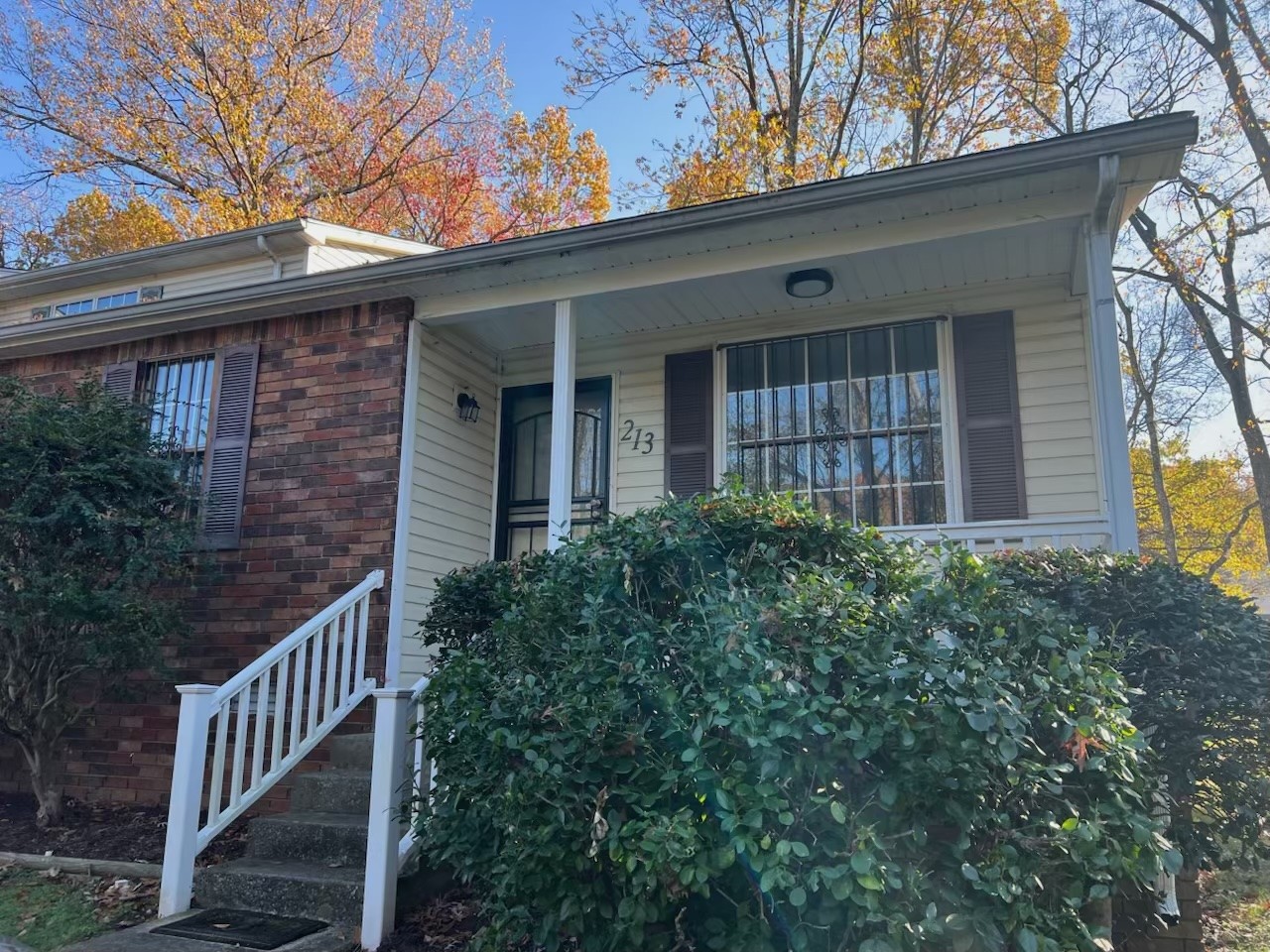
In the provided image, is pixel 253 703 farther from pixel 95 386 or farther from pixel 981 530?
pixel 981 530

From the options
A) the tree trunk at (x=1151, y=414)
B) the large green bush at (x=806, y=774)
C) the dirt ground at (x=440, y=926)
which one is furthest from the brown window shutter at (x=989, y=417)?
the tree trunk at (x=1151, y=414)

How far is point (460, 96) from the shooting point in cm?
1809

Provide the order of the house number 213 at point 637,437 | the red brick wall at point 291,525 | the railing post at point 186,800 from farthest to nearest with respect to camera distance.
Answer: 1. the house number 213 at point 637,437
2. the red brick wall at point 291,525
3. the railing post at point 186,800

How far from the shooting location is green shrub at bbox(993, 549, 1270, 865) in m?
3.01

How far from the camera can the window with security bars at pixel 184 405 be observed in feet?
20.7

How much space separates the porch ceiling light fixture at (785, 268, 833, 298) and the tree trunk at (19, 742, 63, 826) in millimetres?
5389

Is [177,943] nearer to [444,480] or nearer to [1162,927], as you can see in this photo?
[444,480]

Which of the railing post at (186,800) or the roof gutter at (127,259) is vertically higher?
the roof gutter at (127,259)

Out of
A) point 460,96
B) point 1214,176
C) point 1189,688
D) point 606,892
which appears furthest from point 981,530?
point 460,96

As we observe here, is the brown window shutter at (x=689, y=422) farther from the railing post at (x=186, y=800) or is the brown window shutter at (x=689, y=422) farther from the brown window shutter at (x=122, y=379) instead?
the brown window shutter at (x=122, y=379)

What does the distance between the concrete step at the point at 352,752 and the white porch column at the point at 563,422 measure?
1.52 m

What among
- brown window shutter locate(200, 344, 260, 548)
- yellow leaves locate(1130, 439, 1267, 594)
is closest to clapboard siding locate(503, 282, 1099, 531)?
brown window shutter locate(200, 344, 260, 548)

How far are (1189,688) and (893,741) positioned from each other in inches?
62.1

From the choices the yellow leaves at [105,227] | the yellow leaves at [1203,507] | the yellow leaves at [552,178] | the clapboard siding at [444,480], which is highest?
the yellow leaves at [552,178]
